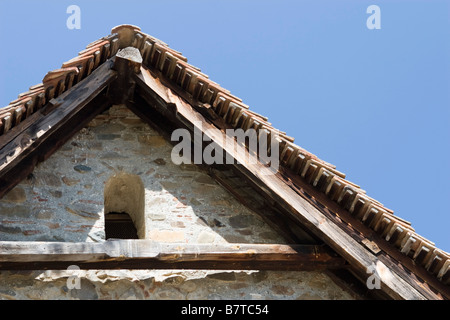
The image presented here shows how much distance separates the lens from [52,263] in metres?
8.05

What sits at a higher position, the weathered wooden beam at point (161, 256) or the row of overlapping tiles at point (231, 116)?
the row of overlapping tiles at point (231, 116)

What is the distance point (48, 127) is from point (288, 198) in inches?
86.7

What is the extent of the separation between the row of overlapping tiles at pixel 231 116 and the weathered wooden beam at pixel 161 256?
53 cm

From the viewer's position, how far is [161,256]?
822cm

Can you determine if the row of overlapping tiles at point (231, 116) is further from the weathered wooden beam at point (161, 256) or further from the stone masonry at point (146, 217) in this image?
the stone masonry at point (146, 217)

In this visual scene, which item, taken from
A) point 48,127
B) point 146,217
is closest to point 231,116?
point 146,217

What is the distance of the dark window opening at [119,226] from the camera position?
9477 mm

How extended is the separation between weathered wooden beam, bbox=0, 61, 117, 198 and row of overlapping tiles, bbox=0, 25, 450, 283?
8 cm

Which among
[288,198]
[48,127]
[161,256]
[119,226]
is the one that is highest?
[48,127]

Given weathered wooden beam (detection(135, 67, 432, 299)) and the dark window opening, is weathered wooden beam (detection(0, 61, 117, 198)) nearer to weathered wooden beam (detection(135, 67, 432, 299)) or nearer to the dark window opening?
weathered wooden beam (detection(135, 67, 432, 299))

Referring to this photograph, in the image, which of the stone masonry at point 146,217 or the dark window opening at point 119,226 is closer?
the stone masonry at point 146,217

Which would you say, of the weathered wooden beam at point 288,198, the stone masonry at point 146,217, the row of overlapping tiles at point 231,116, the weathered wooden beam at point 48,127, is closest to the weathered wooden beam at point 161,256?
the stone masonry at point 146,217

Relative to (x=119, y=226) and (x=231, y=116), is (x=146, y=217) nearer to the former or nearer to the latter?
(x=119, y=226)
